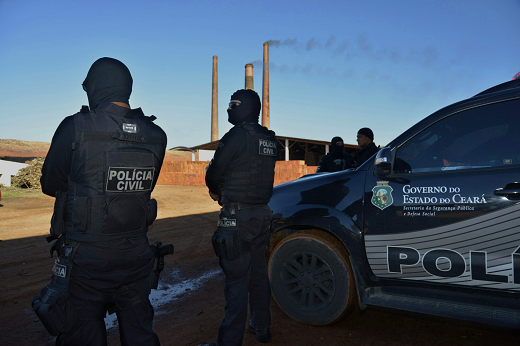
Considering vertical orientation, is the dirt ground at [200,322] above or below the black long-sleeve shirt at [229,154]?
below

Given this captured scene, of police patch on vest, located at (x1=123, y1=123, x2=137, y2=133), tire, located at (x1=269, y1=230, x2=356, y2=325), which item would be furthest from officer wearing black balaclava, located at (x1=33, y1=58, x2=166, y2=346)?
tire, located at (x1=269, y1=230, x2=356, y2=325)

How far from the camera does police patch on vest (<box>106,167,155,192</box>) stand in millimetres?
2084

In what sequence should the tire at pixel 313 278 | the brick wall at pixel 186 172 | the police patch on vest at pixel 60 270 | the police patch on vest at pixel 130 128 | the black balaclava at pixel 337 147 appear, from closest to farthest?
the police patch on vest at pixel 60 270, the police patch on vest at pixel 130 128, the tire at pixel 313 278, the black balaclava at pixel 337 147, the brick wall at pixel 186 172

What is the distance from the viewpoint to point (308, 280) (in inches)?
132

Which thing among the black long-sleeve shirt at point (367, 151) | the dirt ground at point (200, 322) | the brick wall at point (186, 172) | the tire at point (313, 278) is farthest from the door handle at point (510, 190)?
the brick wall at point (186, 172)

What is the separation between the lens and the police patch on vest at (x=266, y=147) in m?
3.07

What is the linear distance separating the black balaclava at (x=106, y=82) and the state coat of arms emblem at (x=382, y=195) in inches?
78.8

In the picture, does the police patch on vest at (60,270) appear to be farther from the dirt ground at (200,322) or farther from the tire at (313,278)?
the tire at (313,278)

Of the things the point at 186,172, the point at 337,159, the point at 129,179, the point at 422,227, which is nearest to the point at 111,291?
the point at 129,179

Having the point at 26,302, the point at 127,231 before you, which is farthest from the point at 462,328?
the point at 26,302

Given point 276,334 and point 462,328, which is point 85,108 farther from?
point 462,328

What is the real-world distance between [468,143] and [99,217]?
2.61m

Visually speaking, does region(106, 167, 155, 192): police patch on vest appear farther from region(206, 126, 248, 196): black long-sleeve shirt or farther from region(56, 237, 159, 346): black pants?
region(206, 126, 248, 196): black long-sleeve shirt

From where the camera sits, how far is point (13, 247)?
6.71 m
